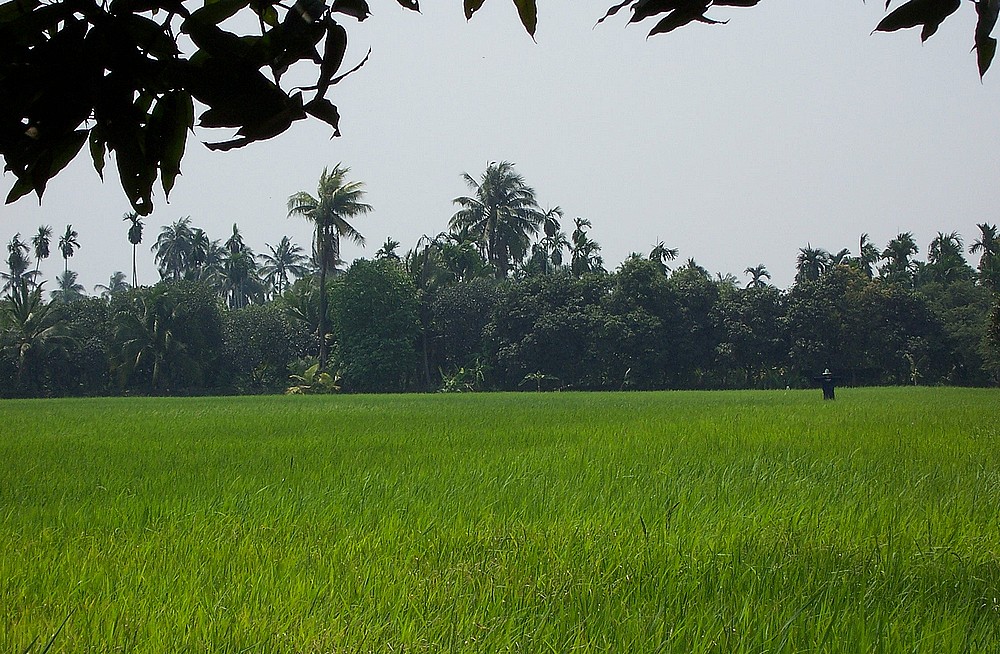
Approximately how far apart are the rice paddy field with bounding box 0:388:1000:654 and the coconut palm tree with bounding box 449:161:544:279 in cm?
3126

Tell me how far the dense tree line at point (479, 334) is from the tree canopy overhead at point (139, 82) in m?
28.6

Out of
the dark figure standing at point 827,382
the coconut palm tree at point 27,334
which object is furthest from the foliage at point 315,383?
the dark figure standing at point 827,382

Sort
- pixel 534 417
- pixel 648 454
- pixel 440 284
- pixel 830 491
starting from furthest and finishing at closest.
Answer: pixel 440 284, pixel 534 417, pixel 648 454, pixel 830 491

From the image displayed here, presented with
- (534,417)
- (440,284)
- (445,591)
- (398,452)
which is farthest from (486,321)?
(445,591)

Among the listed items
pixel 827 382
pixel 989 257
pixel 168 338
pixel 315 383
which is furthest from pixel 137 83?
pixel 989 257

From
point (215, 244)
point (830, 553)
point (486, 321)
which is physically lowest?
point (830, 553)

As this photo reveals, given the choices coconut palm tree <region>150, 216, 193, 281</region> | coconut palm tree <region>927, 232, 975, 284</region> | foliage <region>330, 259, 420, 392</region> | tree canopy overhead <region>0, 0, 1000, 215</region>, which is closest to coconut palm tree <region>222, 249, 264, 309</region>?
coconut palm tree <region>150, 216, 193, 281</region>

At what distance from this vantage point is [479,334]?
3181cm

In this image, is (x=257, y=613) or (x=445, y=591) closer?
(x=257, y=613)

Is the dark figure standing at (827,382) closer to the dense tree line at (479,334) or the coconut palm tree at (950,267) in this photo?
the dense tree line at (479,334)

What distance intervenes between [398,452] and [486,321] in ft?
83.0

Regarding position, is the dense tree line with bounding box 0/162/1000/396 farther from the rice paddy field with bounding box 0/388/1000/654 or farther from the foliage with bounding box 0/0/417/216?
the foliage with bounding box 0/0/417/216

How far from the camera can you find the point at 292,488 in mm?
4531

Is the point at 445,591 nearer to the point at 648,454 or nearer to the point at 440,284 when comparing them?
the point at 648,454
